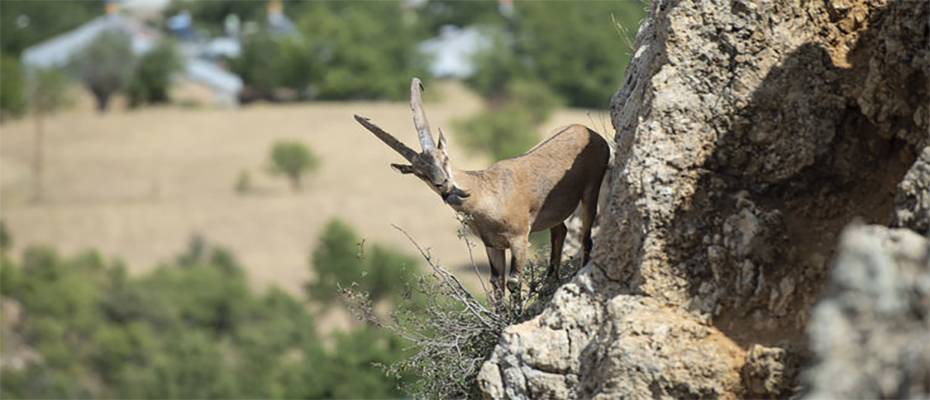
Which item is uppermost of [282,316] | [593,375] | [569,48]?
[569,48]

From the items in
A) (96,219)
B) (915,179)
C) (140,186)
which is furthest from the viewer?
(140,186)

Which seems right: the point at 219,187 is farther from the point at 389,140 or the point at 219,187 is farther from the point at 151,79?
the point at 389,140

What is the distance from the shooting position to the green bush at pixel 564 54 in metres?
90.2

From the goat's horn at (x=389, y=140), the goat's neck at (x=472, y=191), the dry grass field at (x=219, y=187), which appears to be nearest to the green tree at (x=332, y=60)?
the dry grass field at (x=219, y=187)

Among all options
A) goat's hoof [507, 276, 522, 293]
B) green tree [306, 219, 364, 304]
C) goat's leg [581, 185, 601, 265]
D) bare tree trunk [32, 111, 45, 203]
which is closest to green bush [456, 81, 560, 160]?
green tree [306, 219, 364, 304]

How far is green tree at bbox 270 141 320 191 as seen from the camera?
219ft

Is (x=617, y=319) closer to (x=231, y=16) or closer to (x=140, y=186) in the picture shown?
(x=140, y=186)

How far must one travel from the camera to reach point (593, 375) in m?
6.87

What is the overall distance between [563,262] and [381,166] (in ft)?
196

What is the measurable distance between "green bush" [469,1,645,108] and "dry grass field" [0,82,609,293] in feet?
30.2

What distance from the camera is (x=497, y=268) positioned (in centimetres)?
899

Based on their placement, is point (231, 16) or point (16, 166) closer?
point (16, 166)

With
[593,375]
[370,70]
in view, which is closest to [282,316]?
[593,375]

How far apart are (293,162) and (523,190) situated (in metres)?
58.3
